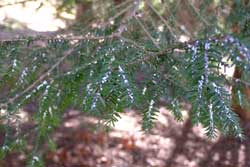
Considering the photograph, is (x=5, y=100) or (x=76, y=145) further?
(x=76, y=145)

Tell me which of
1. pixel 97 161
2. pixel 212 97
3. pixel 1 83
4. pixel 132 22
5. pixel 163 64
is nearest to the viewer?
pixel 212 97

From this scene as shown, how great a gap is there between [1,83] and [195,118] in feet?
3.35

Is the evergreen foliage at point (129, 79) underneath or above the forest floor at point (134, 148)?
underneath

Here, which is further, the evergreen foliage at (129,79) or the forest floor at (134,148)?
the forest floor at (134,148)

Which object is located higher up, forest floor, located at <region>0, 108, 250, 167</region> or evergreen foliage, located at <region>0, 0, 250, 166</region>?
forest floor, located at <region>0, 108, 250, 167</region>

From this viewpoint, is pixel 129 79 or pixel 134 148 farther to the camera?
pixel 134 148

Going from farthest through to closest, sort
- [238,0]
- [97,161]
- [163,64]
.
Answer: [97,161] < [238,0] < [163,64]

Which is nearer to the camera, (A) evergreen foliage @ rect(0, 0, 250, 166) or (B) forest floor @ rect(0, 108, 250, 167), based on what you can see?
(A) evergreen foliage @ rect(0, 0, 250, 166)

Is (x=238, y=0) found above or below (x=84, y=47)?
above

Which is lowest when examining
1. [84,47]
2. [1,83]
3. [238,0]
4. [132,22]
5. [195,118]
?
[195,118]

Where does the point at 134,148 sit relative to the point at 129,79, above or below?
above

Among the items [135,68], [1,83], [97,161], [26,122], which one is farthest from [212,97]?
[26,122]

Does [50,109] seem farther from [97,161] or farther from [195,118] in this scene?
[97,161]

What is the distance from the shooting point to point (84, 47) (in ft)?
7.34
